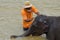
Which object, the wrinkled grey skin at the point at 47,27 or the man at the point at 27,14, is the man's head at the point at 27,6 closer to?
the man at the point at 27,14

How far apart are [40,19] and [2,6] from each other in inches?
95.6

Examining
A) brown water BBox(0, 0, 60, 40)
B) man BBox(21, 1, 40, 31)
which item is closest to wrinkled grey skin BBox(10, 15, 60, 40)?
brown water BBox(0, 0, 60, 40)

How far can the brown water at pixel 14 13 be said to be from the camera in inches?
222

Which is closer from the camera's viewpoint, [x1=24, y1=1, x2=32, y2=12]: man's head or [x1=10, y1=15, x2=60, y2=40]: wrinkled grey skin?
[x1=10, y1=15, x2=60, y2=40]: wrinkled grey skin

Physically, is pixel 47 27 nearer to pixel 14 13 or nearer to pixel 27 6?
pixel 27 6

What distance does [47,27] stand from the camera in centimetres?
495

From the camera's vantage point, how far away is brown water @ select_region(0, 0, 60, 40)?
5629 mm

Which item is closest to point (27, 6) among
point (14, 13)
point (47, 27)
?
point (47, 27)

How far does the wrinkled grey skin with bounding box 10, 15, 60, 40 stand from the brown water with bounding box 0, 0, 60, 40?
13.1 inches

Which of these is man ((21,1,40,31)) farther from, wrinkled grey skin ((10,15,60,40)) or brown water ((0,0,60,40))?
wrinkled grey skin ((10,15,60,40))

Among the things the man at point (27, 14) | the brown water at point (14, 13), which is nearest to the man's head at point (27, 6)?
the man at point (27, 14)

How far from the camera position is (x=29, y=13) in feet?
18.5

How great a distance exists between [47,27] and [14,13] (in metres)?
1.89

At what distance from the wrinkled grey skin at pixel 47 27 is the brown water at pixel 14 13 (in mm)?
332
